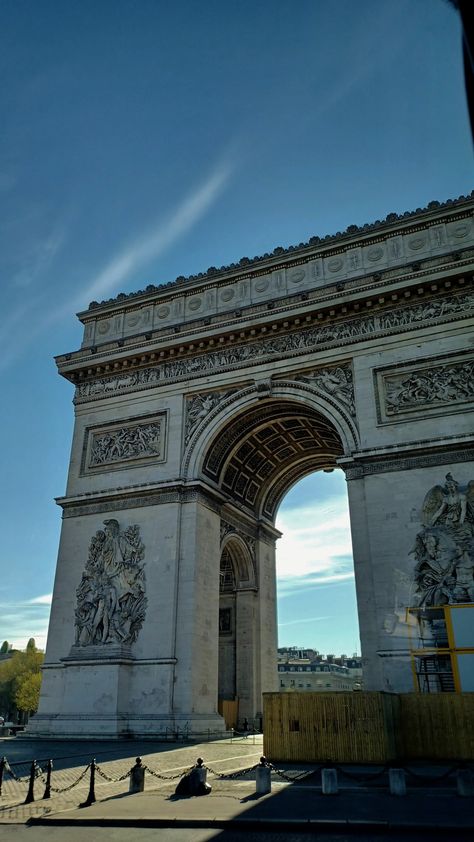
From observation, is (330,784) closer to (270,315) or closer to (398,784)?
(398,784)

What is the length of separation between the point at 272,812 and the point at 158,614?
12.9m

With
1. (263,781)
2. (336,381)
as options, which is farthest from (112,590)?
(263,781)

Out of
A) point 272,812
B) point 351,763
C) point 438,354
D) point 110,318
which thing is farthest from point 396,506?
point 110,318

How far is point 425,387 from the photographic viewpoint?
1977 cm

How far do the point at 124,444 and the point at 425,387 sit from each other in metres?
11.2

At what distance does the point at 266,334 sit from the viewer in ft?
75.6

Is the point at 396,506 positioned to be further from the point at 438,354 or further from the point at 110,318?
the point at 110,318

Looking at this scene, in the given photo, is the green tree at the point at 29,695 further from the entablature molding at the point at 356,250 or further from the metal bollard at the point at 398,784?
the metal bollard at the point at 398,784

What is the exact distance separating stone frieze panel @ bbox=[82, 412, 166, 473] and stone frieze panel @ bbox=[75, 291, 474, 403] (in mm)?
1499

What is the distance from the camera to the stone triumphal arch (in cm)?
1852

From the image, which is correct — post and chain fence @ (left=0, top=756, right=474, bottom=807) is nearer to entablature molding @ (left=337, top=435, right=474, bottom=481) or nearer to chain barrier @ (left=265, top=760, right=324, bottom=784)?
chain barrier @ (left=265, top=760, right=324, bottom=784)

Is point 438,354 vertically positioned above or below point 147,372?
below

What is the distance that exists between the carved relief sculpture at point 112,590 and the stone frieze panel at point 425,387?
9.60m

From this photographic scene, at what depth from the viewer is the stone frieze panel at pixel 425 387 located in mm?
19234
